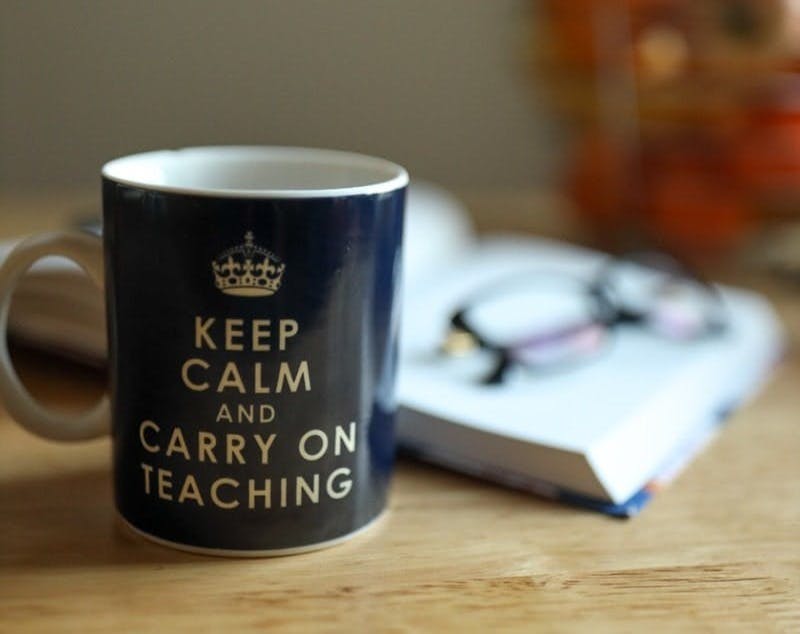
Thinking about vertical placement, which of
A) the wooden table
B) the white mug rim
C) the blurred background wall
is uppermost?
the white mug rim

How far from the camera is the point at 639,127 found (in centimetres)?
77

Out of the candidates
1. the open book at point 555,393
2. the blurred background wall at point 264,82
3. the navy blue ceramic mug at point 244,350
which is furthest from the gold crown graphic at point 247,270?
the blurred background wall at point 264,82

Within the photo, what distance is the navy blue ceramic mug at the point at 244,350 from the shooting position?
0.33 meters

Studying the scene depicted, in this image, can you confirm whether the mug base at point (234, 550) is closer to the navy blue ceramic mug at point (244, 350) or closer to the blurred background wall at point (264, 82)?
the navy blue ceramic mug at point (244, 350)

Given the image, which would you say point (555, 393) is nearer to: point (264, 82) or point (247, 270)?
point (247, 270)

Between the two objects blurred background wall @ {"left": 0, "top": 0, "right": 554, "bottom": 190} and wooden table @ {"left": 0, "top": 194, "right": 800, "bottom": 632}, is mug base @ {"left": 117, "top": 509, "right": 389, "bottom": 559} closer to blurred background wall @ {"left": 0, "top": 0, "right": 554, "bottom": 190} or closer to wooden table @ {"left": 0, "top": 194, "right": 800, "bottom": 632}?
wooden table @ {"left": 0, "top": 194, "right": 800, "bottom": 632}

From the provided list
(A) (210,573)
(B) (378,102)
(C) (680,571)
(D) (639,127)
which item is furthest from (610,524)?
(B) (378,102)

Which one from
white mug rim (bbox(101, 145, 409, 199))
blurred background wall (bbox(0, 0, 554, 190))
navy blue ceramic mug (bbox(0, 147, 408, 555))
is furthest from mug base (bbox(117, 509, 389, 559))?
blurred background wall (bbox(0, 0, 554, 190))

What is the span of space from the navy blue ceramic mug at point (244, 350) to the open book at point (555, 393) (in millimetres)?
72

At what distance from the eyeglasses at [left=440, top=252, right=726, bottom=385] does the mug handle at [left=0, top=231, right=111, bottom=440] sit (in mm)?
181

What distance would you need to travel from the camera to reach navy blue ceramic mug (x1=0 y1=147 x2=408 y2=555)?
1.09 ft

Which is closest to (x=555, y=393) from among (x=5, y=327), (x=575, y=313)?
(x=575, y=313)

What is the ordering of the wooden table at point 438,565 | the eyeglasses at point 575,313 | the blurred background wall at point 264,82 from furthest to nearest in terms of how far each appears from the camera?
the blurred background wall at point 264,82 → the eyeglasses at point 575,313 → the wooden table at point 438,565

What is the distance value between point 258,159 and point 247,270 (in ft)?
0.31
